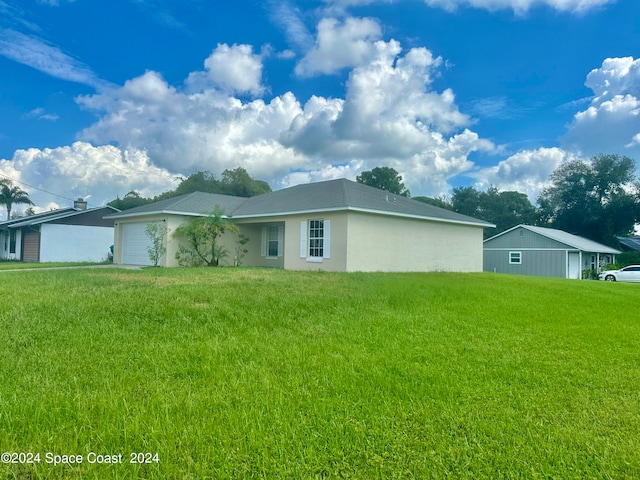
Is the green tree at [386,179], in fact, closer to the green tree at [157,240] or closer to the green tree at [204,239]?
the green tree at [204,239]

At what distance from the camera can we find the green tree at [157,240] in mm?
16891

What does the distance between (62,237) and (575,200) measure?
45820mm

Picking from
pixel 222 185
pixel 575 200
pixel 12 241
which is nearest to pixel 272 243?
pixel 12 241

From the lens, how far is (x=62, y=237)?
26.3 meters

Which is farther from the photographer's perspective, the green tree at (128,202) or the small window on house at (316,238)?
the green tree at (128,202)

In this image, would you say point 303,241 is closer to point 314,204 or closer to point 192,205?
point 314,204

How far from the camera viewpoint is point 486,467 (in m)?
2.58

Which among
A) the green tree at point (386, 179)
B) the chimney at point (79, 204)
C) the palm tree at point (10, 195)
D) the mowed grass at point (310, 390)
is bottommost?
the mowed grass at point (310, 390)

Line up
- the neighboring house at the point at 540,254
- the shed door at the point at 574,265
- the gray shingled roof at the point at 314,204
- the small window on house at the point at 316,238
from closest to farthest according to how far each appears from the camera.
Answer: the gray shingled roof at the point at 314,204
the small window on house at the point at 316,238
the neighboring house at the point at 540,254
the shed door at the point at 574,265

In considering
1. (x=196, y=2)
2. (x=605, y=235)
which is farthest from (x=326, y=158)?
(x=605, y=235)

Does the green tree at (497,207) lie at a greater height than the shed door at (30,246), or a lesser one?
greater

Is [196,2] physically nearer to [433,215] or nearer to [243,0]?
[243,0]

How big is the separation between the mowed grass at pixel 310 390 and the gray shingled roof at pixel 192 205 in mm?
10741

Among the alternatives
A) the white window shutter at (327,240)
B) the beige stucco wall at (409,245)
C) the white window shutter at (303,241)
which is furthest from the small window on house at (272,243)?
the beige stucco wall at (409,245)
